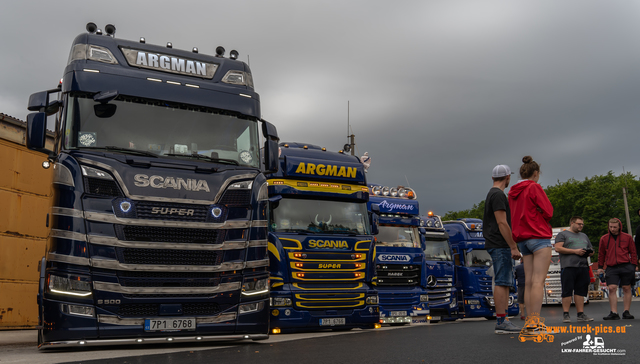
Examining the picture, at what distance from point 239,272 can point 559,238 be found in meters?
6.02

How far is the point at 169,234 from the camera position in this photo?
6.98 m

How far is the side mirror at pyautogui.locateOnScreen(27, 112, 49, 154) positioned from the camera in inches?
276

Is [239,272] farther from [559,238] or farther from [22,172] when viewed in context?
[22,172]

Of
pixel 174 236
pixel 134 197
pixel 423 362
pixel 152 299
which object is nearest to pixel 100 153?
pixel 134 197

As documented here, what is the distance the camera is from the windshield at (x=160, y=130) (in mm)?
7188

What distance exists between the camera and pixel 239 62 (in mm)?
8609

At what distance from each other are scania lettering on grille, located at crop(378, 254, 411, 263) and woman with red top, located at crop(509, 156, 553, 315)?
672 cm

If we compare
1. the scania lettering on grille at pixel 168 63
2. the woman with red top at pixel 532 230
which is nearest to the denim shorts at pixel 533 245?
the woman with red top at pixel 532 230

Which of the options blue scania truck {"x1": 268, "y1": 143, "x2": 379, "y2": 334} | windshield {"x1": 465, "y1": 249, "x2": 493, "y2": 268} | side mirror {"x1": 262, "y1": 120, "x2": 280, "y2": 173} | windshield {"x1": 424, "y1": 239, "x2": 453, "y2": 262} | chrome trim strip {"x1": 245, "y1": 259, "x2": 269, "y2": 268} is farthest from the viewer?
windshield {"x1": 465, "y1": 249, "x2": 493, "y2": 268}

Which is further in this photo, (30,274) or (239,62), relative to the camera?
(30,274)

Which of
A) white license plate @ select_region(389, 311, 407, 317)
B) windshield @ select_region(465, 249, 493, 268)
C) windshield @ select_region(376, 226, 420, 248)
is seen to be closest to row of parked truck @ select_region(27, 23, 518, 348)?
white license plate @ select_region(389, 311, 407, 317)

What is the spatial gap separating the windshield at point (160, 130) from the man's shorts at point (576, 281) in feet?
19.1

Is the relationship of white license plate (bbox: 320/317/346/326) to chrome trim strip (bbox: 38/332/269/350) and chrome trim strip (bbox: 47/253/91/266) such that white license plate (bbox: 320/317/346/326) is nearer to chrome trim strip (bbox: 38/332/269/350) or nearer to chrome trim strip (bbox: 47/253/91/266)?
chrome trim strip (bbox: 38/332/269/350)

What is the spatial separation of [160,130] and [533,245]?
16.3 feet
